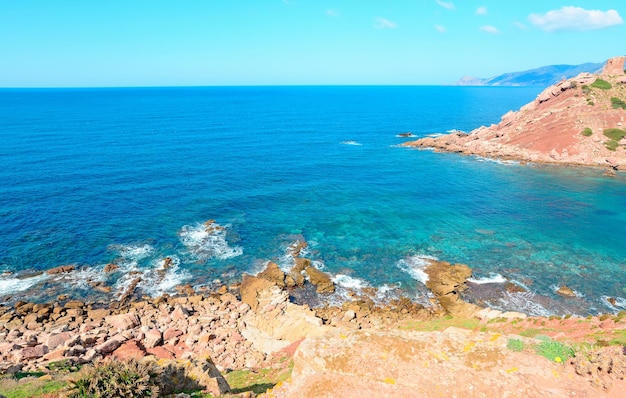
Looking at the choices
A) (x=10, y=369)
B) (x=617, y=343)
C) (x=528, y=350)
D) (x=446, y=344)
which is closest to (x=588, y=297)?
(x=617, y=343)

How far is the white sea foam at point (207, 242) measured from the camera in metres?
53.9

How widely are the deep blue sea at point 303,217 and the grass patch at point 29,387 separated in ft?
79.8

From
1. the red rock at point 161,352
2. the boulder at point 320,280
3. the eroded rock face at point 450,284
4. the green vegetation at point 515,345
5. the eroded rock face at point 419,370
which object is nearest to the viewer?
the eroded rock face at point 419,370

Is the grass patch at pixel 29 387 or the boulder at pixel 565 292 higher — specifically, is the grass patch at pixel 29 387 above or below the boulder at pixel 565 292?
above

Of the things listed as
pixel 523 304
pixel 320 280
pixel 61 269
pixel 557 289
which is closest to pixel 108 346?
pixel 61 269

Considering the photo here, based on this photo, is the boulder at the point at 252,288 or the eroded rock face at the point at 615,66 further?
the eroded rock face at the point at 615,66

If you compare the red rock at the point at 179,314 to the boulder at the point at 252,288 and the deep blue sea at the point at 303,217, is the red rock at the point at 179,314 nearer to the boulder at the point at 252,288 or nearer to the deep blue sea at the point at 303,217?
the boulder at the point at 252,288

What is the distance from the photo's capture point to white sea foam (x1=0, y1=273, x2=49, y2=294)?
1762 inches

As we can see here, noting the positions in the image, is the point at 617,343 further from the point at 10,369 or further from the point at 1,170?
the point at 1,170

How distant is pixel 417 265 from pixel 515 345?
27511 millimetres

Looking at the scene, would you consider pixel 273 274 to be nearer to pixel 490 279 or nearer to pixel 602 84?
pixel 490 279

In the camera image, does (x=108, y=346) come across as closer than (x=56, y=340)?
Yes

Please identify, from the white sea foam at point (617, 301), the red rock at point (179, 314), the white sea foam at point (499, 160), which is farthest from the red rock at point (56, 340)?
the white sea foam at point (499, 160)

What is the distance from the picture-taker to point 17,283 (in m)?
45.9
